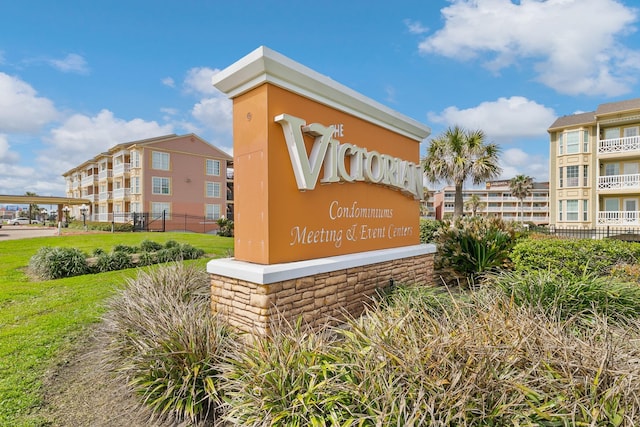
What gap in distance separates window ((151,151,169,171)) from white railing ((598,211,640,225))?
4105 cm

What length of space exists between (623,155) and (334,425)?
33.0 meters

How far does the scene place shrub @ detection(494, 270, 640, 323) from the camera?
15.1 feet

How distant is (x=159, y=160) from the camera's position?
3403cm

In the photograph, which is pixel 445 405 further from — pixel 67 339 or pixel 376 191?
pixel 67 339

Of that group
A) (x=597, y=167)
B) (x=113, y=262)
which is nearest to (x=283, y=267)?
(x=113, y=262)

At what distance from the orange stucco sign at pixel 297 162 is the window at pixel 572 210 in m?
29.9

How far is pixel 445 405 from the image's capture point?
→ 230 centimetres

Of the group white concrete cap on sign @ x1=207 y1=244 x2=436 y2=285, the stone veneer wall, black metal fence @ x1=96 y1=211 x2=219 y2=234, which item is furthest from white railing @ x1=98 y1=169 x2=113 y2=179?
the stone veneer wall

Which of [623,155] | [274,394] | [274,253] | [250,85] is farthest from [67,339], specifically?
[623,155]

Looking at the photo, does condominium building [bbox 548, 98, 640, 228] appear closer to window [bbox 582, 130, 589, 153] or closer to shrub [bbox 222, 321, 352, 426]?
window [bbox 582, 130, 589, 153]

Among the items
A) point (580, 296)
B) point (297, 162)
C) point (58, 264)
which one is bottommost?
point (58, 264)

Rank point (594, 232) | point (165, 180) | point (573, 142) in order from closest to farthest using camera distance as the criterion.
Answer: point (594, 232), point (573, 142), point (165, 180)

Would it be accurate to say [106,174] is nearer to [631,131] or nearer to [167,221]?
[167,221]

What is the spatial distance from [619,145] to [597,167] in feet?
6.87
